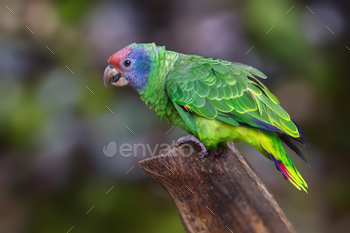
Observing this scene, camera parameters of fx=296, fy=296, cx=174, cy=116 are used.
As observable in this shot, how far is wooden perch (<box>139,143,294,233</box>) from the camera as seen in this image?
1694 mm

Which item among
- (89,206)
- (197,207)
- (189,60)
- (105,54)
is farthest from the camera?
(105,54)

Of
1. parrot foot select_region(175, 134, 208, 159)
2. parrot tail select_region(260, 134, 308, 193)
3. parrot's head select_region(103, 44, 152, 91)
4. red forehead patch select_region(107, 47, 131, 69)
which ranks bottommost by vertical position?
parrot tail select_region(260, 134, 308, 193)

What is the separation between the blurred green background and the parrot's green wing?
129 centimetres

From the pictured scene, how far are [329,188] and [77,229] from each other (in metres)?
2.90

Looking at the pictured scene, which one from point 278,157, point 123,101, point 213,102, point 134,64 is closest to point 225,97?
point 213,102

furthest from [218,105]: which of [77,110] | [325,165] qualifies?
[325,165]

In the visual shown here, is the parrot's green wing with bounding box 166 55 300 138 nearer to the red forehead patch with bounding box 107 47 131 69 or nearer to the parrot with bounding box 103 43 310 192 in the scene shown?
the parrot with bounding box 103 43 310 192

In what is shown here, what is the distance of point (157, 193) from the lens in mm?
3268

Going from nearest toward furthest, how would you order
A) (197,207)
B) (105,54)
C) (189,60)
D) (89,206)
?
1. (197,207)
2. (189,60)
3. (89,206)
4. (105,54)

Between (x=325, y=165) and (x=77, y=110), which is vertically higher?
(x=77, y=110)

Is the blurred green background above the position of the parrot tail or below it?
above

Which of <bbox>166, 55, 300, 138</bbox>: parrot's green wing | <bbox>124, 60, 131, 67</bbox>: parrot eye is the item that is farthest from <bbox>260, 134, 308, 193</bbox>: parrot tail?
<bbox>124, 60, 131, 67</bbox>: parrot eye

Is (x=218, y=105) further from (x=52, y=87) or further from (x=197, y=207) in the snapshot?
(x=52, y=87)

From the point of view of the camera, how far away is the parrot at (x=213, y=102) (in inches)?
73.9
